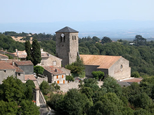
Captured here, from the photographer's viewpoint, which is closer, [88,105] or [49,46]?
[88,105]

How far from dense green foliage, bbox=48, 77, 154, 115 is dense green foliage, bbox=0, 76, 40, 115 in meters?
2.81

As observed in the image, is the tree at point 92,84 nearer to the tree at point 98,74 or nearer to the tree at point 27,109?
the tree at point 98,74

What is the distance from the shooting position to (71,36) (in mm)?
37031

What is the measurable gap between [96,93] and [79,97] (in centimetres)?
323

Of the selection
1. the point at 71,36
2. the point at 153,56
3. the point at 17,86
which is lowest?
the point at 153,56

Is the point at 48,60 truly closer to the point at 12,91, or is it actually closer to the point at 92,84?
the point at 92,84

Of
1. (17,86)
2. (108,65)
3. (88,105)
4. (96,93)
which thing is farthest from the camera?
(108,65)

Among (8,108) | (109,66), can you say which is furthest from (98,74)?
(8,108)

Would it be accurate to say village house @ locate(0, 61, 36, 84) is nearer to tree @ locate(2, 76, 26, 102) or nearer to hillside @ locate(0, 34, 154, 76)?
tree @ locate(2, 76, 26, 102)

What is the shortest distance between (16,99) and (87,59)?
16836 millimetres

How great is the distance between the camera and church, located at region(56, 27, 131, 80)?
35750mm

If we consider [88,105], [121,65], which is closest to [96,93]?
[88,105]

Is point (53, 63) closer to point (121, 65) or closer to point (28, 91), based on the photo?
point (121, 65)

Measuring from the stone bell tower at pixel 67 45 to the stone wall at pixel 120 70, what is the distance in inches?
198
